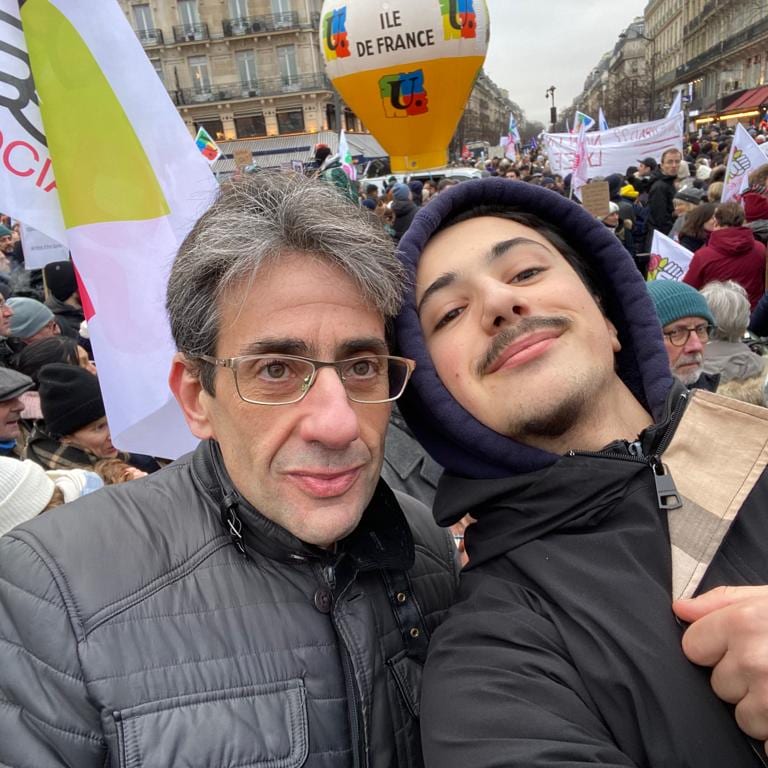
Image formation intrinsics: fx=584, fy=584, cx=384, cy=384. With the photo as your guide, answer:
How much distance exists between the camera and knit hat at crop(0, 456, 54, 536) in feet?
5.79

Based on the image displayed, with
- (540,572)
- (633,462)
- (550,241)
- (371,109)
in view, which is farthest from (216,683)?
(371,109)

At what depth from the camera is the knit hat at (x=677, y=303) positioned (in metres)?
3.25

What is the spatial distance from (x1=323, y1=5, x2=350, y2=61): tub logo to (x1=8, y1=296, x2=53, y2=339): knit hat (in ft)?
19.0

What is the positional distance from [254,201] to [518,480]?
3.15 feet

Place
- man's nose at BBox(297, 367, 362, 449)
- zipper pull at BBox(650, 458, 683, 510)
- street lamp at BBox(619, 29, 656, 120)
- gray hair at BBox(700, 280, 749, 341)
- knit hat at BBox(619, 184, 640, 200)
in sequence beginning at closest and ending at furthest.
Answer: man's nose at BBox(297, 367, 362, 449) < zipper pull at BBox(650, 458, 683, 510) < gray hair at BBox(700, 280, 749, 341) < knit hat at BBox(619, 184, 640, 200) < street lamp at BBox(619, 29, 656, 120)

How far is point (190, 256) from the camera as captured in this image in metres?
1.41

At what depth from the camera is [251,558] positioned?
4.24ft

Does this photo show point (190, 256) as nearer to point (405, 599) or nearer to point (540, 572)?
point (405, 599)

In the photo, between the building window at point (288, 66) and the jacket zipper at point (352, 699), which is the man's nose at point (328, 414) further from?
the building window at point (288, 66)

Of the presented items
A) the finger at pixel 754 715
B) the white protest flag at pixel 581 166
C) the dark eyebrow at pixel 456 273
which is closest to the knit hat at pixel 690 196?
the white protest flag at pixel 581 166

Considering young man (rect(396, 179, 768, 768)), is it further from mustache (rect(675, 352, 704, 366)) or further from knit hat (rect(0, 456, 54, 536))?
mustache (rect(675, 352, 704, 366))

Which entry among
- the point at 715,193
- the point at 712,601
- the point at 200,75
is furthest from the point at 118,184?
the point at 200,75

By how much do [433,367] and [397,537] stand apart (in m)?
0.49

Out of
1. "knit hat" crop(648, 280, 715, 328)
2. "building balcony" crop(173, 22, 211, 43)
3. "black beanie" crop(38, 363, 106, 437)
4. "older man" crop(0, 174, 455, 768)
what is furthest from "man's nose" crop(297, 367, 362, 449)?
"building balcony" crop(173, 22, 211, 43)
